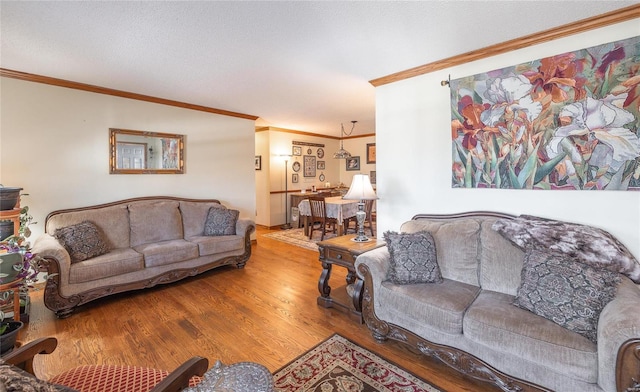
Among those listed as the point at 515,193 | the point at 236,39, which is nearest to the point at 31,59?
the point at 236,39

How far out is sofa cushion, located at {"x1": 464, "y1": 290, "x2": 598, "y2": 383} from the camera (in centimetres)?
138

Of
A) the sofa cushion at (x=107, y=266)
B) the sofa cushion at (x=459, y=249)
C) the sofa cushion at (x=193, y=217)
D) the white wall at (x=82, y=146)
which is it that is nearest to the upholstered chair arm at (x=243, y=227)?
the sofa cushion at (x=193, y=217)

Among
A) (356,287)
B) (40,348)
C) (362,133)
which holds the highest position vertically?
(362,133)

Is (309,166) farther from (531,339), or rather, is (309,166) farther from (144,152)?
(531,339)

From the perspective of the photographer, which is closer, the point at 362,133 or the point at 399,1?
the point at 399,1


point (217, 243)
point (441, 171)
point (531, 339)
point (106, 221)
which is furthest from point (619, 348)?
point (106, 221)

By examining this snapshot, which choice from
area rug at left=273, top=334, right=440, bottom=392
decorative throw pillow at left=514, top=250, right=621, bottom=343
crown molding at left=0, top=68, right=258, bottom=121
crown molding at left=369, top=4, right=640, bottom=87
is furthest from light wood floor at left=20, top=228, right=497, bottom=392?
crown molding at left=369, top=4, right=640, bottom=87

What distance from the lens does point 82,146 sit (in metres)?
3.44

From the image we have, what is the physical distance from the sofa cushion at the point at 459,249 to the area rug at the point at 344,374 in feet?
2.87

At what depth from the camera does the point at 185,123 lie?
4.31 metres

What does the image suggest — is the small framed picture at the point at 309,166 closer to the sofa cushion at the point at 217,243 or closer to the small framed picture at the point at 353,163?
the small framed picture at the point at 353,163

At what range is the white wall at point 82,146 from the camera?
3.04 meters

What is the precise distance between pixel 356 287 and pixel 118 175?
3434 millimetres

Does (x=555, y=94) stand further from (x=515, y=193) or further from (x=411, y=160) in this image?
(x=411, y=160)
